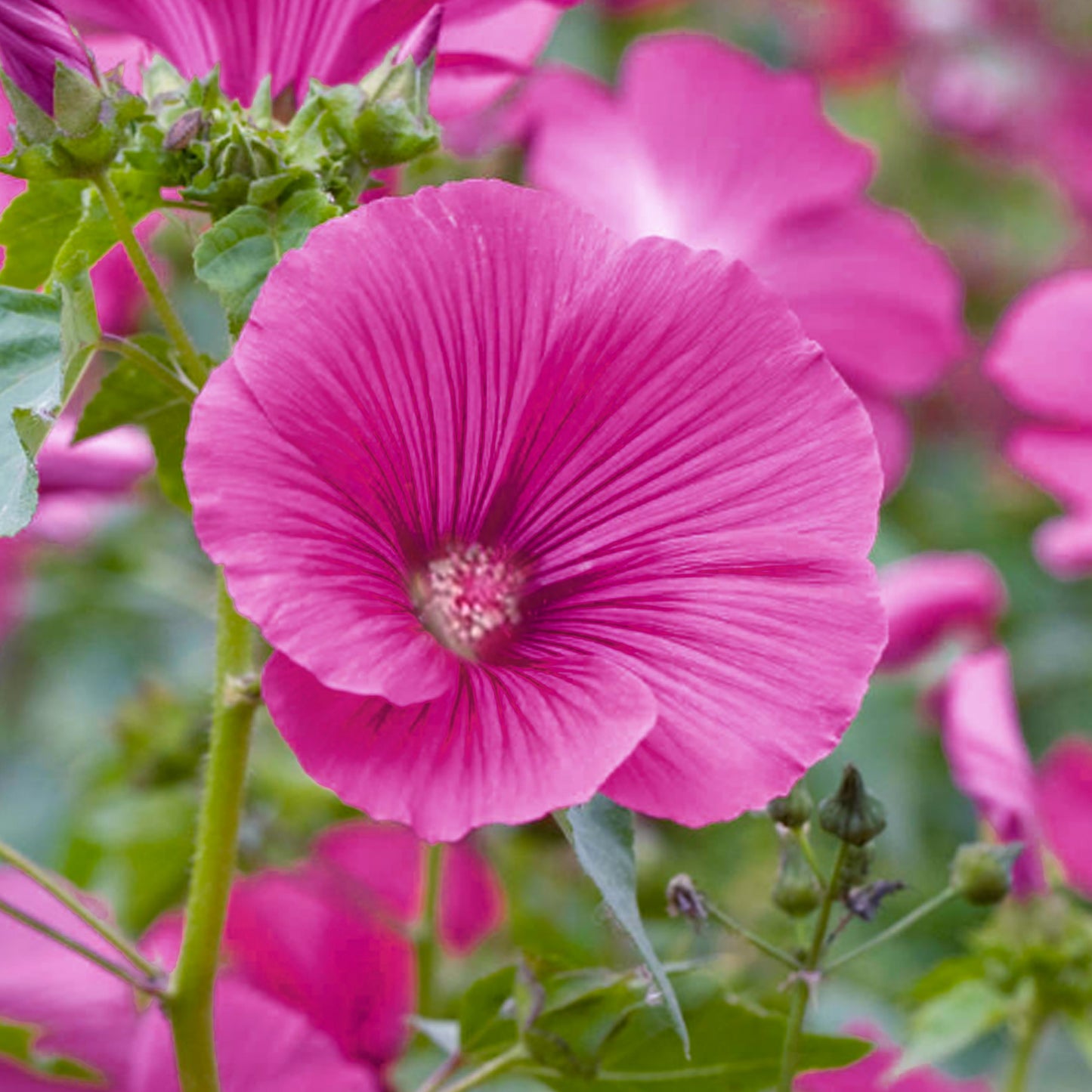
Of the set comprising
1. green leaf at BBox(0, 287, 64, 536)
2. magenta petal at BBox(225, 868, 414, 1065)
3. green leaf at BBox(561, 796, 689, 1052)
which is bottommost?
magenta petal at BBox(225, 868, 414, 1065)

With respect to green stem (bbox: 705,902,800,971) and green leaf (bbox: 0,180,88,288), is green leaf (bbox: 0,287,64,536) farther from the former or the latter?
green stem (bbox: 705,902,800,971)

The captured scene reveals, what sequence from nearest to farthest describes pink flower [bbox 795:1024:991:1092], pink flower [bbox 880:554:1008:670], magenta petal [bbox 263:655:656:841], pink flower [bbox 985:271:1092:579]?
magenta petal [bbox 263:655:656:841]
pink flower [bbox 795:1024:991:1092]
pink flower [bbox 880:554:1008:670]
pink flower [bbox 985:271:1092:579]

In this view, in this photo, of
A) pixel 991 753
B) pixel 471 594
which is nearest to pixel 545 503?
pixel 471 594

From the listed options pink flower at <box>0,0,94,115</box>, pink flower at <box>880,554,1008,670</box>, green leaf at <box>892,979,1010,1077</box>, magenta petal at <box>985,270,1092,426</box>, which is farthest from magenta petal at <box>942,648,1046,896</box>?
pink flower at <box>0,0,94,115</box>

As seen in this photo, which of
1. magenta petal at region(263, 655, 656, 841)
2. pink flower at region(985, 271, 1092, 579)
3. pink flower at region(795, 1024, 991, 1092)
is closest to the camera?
magenta petal at region(263, 655, 656, 841)

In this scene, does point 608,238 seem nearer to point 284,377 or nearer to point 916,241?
point 284,377

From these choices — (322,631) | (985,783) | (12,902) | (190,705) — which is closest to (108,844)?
(190,705)

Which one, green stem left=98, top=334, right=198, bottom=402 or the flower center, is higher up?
green stem left=98, top=334, right=198, bottom=402

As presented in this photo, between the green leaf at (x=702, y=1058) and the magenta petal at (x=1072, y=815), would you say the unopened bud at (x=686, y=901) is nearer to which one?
the green leaf at (x=702, y=1058)
